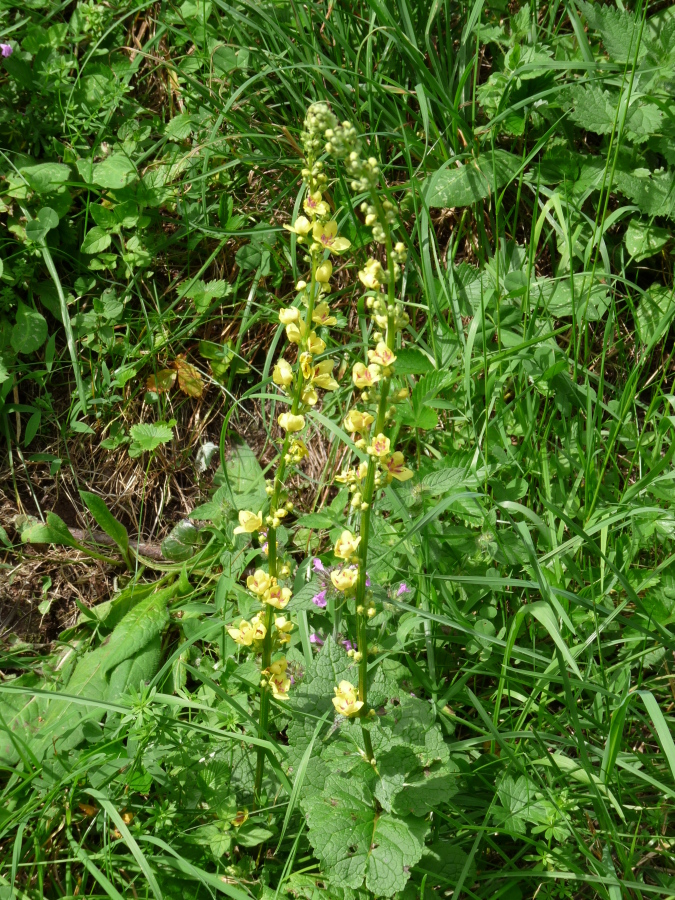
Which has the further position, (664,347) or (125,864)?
(664,347)

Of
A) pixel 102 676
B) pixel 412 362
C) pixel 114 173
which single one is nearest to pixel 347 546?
pixel 412 362

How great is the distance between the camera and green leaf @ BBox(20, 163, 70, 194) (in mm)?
3348

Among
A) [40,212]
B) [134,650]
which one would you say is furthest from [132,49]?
[134,650]

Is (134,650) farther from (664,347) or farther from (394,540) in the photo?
(664,347)

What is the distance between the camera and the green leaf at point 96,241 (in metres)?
3.38

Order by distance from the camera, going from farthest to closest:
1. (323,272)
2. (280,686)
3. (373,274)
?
1. (280,686)
2. (323,272)
3. (373,274)

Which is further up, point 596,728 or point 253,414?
point 253,414

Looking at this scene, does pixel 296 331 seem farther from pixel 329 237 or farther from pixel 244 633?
pixel 244 633

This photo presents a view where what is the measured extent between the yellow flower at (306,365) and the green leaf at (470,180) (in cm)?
146

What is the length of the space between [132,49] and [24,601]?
→ 2.55m

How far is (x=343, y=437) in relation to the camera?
2537mm

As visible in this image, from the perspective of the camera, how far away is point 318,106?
152 cm

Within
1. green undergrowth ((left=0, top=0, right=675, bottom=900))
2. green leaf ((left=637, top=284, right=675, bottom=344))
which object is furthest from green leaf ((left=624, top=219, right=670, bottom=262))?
green leaf ((left=637, top=284, right=675, bottom=344))

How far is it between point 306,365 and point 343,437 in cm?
75
